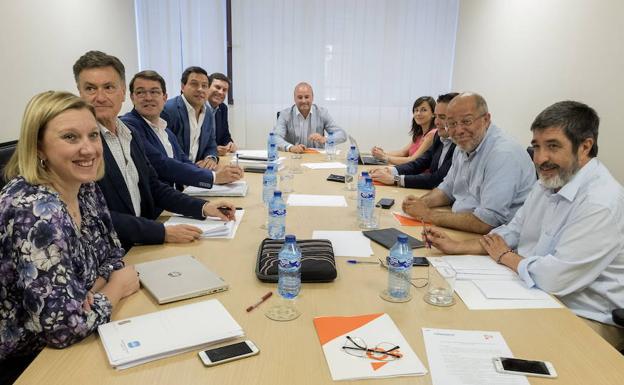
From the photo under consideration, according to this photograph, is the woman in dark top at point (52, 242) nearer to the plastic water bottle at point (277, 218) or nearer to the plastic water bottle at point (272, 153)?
the plastic water bottle at point (277, 218)

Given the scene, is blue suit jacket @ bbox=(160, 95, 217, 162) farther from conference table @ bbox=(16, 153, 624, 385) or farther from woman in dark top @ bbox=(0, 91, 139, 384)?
woman in dark top @ bbox=(0, 91, 139, 384)

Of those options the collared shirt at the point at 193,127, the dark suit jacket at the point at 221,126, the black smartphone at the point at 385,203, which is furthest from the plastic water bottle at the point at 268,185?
the dark suit jacket at the point at 221,126

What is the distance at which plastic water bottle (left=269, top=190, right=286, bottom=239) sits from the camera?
1958mm

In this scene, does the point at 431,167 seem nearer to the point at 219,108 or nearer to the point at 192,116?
the point at 192,116

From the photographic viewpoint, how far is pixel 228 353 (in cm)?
115

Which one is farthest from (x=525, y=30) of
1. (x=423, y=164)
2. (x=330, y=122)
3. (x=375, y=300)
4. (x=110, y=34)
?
(x=110, y=34)

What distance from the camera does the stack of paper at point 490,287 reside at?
146cm

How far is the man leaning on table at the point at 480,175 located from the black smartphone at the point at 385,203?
0.18 meters

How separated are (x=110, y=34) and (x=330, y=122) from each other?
2390 mm

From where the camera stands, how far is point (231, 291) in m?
1.49

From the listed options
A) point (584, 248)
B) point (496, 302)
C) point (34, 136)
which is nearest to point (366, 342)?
point (496, 302)

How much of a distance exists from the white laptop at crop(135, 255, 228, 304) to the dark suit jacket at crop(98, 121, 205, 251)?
250mm

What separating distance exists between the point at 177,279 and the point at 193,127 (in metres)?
2.61

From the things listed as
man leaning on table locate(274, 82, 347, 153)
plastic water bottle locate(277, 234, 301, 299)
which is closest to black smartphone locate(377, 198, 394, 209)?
plastic water bottle locate(277, 234, 301, 299)
